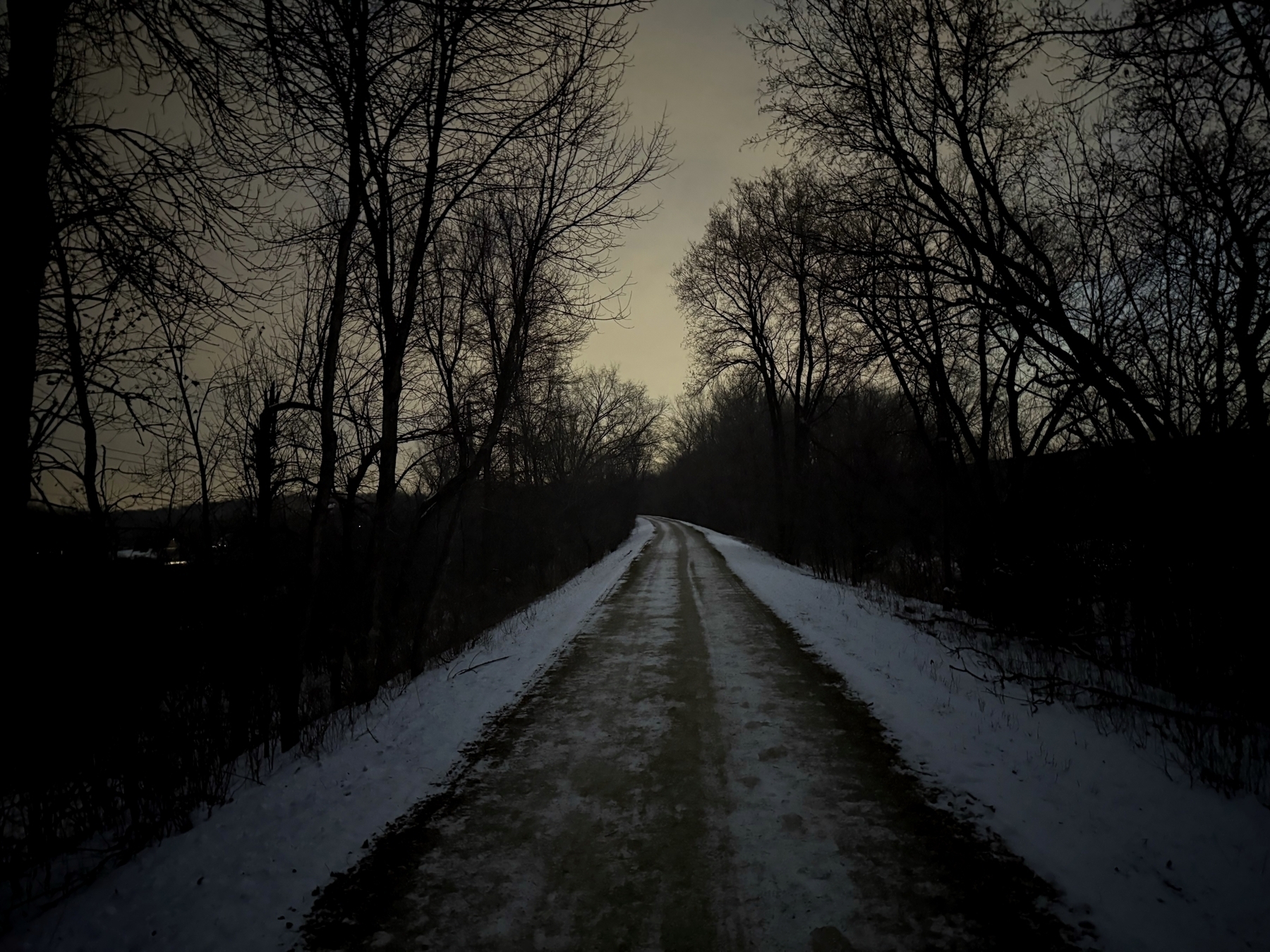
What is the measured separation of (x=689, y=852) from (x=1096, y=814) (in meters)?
2.50

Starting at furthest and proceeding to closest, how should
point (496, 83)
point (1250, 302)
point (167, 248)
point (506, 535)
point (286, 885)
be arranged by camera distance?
1. point (506, 535)
2. point (496, 83)
3. point (1250, 302)
4. point (167, 248)
5. point (286, 885)

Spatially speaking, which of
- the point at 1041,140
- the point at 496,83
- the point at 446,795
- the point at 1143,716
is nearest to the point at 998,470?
the point at 1041,140

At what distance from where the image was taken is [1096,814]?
3479 mm

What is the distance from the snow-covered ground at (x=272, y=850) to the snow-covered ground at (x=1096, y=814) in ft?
12.1

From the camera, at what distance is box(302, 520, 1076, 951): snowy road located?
2.61m

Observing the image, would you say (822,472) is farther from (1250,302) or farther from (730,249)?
(1250,302)

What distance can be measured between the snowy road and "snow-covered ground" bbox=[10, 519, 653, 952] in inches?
9.9

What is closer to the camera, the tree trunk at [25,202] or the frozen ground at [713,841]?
the frozen ground at [713,841]

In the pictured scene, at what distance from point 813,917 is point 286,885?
2678mm

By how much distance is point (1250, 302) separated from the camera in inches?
225

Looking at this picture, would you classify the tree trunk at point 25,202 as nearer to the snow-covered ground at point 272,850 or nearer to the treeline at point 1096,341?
the snow-covered ground at point 272,850

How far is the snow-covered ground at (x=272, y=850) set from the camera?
270 centimetres

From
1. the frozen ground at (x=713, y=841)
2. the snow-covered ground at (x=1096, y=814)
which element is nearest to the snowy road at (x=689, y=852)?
the frozen ground at (x=713, y=841)

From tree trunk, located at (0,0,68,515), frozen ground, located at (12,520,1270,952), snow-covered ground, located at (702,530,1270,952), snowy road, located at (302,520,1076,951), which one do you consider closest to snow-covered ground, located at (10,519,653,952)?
frozen ground, located at (12,520,1270,952)
